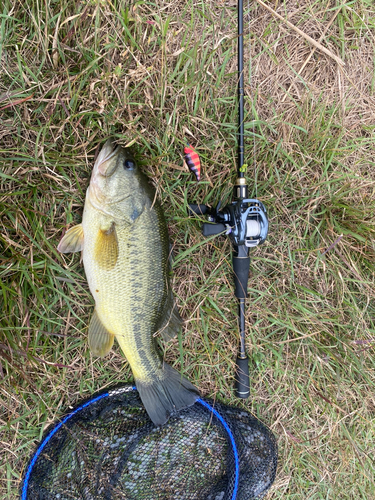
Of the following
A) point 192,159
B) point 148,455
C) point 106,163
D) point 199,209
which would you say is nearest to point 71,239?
point 106,163

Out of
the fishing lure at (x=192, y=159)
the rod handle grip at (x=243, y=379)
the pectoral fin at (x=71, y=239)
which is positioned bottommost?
the rod handle grip at (x=243, y=379)

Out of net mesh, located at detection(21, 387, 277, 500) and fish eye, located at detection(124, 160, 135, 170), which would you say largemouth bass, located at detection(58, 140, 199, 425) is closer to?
fish eye, located at detection(124, 160, 135, 170)

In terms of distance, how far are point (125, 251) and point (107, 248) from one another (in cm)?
10

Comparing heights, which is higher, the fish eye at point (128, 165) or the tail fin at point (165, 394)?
the fish eye at point (128, 165)

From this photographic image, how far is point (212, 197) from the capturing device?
6.88ft

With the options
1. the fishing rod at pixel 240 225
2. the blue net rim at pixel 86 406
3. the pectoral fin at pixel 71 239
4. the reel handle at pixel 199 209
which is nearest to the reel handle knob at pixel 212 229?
the fishing rod at pixel 240 225

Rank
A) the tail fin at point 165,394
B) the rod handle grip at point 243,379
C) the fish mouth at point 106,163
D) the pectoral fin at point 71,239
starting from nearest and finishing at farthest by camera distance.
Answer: the fish mouth at point 106,163
the pectoral fin at point 71,239
the tail fin at point 165,394
the rod handle grip at point 243,379

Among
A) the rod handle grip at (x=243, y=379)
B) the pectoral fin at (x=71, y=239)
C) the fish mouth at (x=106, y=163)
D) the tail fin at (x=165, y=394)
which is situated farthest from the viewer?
the rod handle grip at (x=243, y=379)

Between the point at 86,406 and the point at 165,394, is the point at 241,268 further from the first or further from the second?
the point at 86,406

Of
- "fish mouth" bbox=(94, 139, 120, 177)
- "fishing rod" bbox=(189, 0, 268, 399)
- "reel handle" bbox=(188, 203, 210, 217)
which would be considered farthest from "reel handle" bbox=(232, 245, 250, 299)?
"fish mouth" bbox=(94, 139, 120, 177)

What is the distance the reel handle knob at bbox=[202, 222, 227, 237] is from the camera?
1782 mm

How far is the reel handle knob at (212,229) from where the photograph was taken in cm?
178

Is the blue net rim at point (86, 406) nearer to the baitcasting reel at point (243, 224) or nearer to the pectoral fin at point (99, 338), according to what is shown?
the pectoral fin at point (99, 338)

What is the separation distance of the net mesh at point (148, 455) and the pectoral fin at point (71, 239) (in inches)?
39.9
